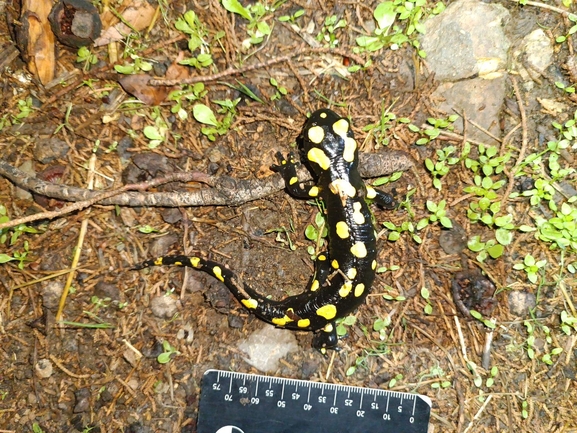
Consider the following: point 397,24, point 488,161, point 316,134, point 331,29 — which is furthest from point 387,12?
point 488,161

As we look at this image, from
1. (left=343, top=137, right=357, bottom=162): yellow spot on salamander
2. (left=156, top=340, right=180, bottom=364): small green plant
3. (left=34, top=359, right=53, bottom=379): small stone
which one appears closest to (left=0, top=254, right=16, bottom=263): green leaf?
(left=34, top=359, right=53, bottom=379): small stone

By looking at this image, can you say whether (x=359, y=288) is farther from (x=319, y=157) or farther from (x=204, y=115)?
(x=204, y=115)

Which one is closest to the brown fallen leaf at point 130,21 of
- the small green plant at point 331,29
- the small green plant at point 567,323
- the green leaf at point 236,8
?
the green leaf at point 236,8

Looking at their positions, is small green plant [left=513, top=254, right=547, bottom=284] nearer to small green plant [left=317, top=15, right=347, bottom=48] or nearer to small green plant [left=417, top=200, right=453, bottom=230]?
small green plant [left=417, top=200, right=453, bottom=230]

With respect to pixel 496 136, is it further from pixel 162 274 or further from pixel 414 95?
pixel 162 274

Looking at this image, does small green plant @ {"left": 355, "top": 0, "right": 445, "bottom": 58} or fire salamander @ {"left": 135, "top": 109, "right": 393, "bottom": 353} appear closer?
fire salamander @ {"left": 135, "top": 109, "right": 393, "bottom": 353}

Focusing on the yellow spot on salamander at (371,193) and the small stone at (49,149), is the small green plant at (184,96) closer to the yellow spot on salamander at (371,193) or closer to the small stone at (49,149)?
the small stone at (49,149)
